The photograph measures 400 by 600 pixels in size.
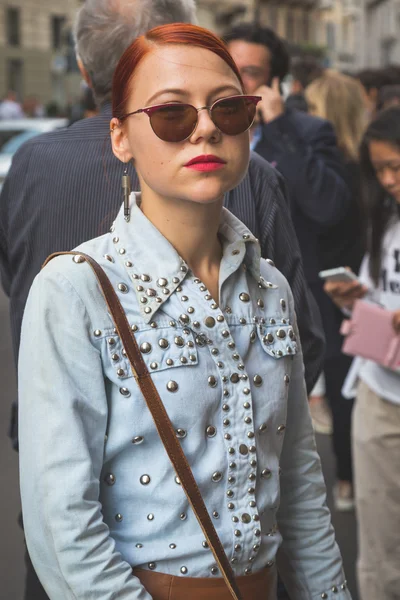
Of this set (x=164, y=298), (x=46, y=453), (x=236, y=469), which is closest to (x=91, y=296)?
(x=164, y=298)

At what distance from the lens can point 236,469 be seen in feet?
6.20

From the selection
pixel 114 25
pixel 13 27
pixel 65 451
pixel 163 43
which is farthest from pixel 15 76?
pixel 65 451

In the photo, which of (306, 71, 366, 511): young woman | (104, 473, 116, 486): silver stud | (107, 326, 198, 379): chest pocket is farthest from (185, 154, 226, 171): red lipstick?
(306, 71, 366, 511): young woman

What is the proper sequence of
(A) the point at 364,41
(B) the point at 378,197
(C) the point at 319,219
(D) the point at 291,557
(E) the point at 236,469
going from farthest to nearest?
(A) the point at 364,41 < (C) the point at 319,219 < (B) the point at 378,197 < (D) the point at 291,557 < (E) the point at 236,469

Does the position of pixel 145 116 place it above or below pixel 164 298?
above

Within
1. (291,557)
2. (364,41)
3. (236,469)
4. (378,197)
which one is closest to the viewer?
(236,469)

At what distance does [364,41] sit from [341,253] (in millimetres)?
67451

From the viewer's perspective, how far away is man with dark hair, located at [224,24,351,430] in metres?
4.76

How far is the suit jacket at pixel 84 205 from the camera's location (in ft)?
8.48

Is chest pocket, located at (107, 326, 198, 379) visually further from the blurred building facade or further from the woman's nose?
the blurred building facade

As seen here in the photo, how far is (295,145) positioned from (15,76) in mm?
34680

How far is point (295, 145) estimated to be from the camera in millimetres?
4832

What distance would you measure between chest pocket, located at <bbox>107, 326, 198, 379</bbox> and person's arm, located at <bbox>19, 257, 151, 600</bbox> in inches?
1.4

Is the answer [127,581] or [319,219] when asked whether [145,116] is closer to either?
[127,581]
